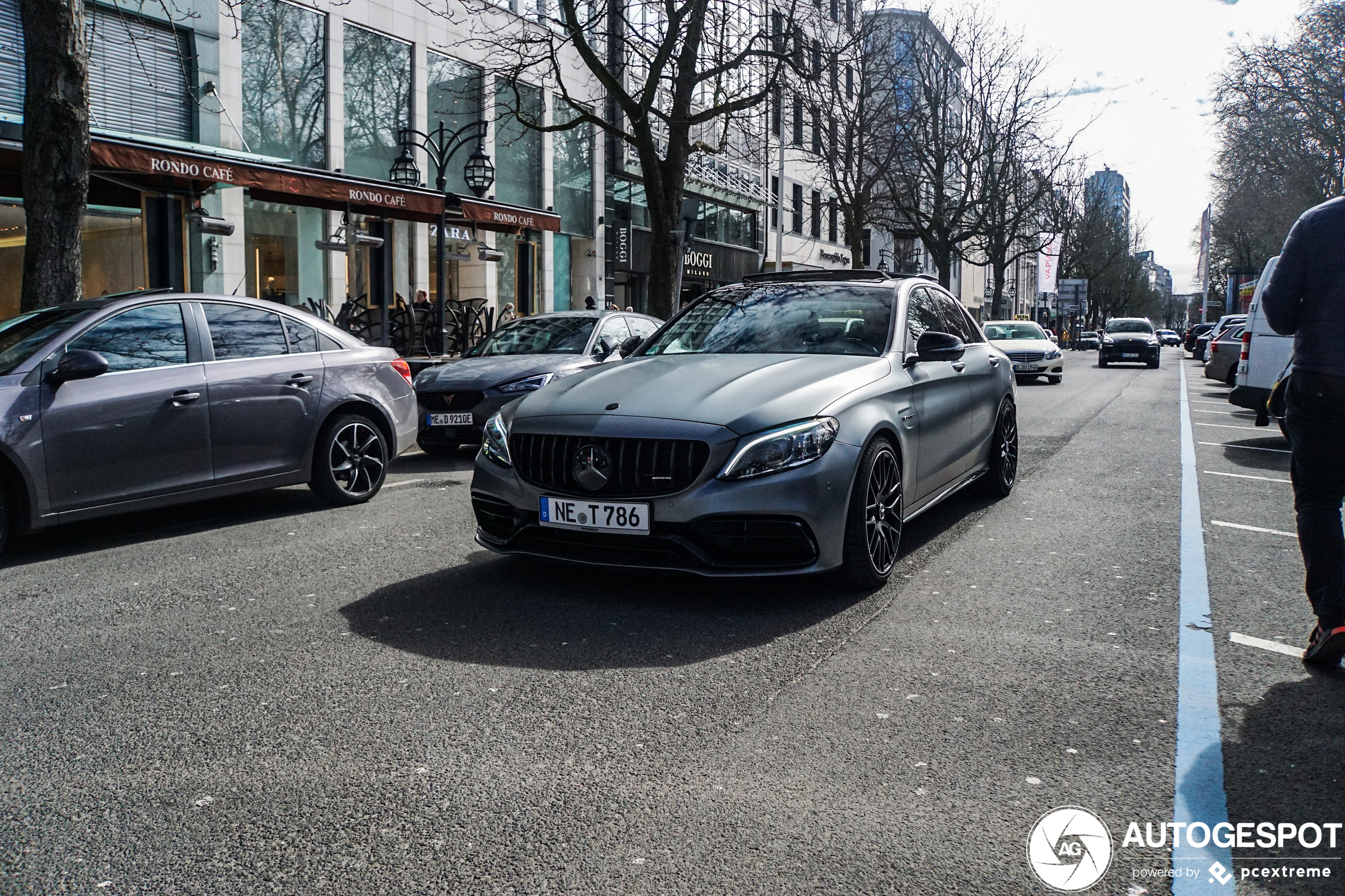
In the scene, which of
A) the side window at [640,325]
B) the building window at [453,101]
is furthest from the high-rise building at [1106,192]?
the side window at [640,325]

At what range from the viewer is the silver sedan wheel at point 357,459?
7812 mm

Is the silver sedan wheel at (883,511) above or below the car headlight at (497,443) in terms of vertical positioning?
below

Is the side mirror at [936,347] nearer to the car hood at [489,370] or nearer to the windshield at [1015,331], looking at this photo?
the car hood at [489,370]

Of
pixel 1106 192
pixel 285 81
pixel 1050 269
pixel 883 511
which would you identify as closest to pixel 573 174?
pixel 285 81

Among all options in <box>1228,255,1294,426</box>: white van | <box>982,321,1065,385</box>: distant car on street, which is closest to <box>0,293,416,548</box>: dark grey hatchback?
<box>1228,255,1294,426</box>: white van

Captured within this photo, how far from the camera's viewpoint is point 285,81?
66.6ft

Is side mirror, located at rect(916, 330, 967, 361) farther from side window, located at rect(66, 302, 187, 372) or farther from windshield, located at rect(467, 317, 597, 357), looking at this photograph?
windshield, located at rect(467, 317, 597, 357)

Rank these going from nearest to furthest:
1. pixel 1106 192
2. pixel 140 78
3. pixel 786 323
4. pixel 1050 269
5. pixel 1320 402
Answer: pixel 1320 402, pixel 786 323, pixel 140 78, pixel 1106 192, pixel 1050 269

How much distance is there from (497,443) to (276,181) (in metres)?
10.7

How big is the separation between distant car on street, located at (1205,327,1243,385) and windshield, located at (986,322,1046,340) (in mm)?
5557

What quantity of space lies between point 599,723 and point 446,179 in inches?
873

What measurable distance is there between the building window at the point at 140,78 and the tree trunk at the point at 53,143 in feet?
25.4

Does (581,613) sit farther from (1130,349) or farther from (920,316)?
(1130,349)

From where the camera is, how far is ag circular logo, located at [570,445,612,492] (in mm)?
4828
